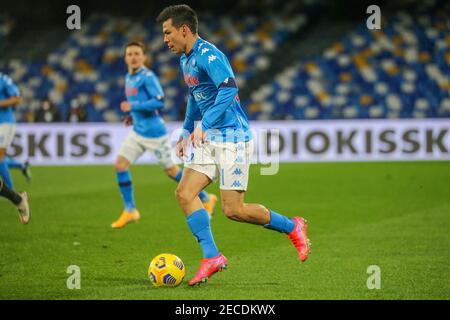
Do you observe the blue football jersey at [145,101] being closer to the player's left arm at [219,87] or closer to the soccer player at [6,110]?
the soccer player at [6,110]

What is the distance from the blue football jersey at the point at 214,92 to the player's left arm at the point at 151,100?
129 inches

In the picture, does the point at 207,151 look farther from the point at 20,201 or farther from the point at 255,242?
the point at 20,201

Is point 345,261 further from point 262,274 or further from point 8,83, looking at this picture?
point 8,83

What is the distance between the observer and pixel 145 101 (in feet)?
34.0

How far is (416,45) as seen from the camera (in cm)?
2428

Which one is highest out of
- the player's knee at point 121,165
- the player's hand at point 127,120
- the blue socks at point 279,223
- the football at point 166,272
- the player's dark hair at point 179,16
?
the player's dark hair at point 179,16

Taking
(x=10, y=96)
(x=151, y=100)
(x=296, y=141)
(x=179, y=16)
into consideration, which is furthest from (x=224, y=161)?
(x=296, y=141)

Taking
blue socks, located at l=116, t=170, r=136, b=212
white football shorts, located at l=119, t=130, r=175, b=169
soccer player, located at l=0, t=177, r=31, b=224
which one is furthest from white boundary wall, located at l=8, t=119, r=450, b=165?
soccer player, located at l=0, t=177, r=31, b=224

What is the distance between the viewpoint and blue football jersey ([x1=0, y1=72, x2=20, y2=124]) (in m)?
11.2

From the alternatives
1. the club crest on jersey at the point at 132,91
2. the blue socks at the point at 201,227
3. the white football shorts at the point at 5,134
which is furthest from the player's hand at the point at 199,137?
the white football shorts at the point at 5,134

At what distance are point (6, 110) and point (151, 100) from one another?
241cm

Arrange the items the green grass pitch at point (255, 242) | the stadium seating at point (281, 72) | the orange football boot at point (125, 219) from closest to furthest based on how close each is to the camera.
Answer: the green grass pitch at point (255, 242)
the orange football boot at point (125, 219)
the stadium seating at point (281, 72)

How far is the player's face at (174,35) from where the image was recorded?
6625mm

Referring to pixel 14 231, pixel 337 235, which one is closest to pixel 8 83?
pixel 14 231
